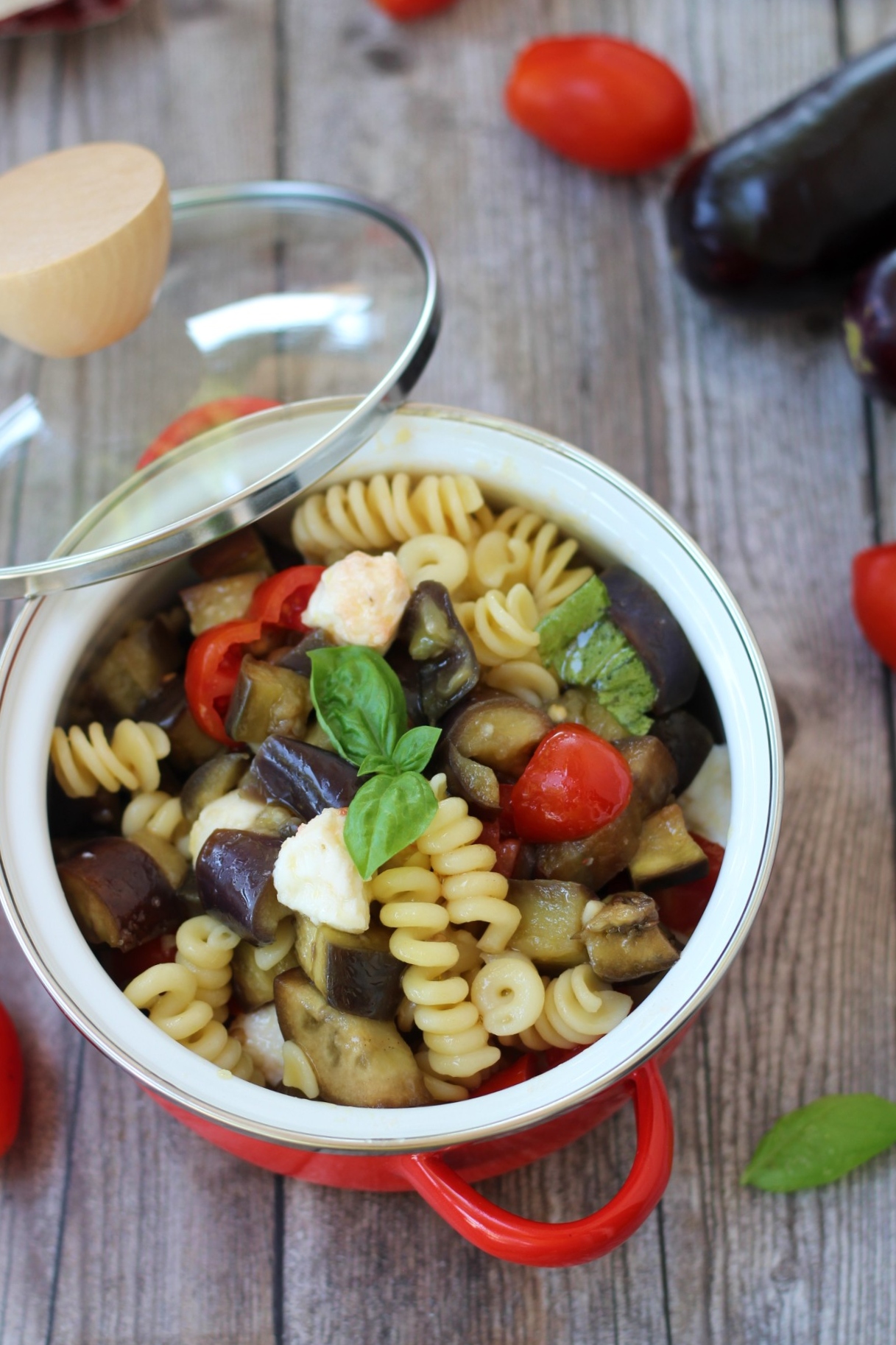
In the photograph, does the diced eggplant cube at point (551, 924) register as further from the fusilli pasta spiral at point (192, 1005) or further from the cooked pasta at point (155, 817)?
the cooked pasta at point (155, 817)

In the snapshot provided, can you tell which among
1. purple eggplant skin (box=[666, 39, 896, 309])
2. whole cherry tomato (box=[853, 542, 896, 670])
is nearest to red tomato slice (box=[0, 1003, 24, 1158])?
whole cherry tomato (box=[853, 542, 896, 670])

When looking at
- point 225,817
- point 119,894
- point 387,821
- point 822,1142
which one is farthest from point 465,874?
point 822,1142

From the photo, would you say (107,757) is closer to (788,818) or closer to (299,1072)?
(299,1072)

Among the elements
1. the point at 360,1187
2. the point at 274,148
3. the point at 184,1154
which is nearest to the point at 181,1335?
the point at 184,1154

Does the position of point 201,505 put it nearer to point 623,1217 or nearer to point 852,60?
point 623,1217

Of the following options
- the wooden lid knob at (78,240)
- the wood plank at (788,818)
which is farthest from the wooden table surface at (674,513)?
the wooden lid knob at (78,240)

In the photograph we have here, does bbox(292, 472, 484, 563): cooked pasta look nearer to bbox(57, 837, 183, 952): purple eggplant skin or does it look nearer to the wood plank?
bbox(57, 837, 183, 952): purple eggplant skin

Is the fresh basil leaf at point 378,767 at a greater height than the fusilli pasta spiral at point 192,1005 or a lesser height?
greater
